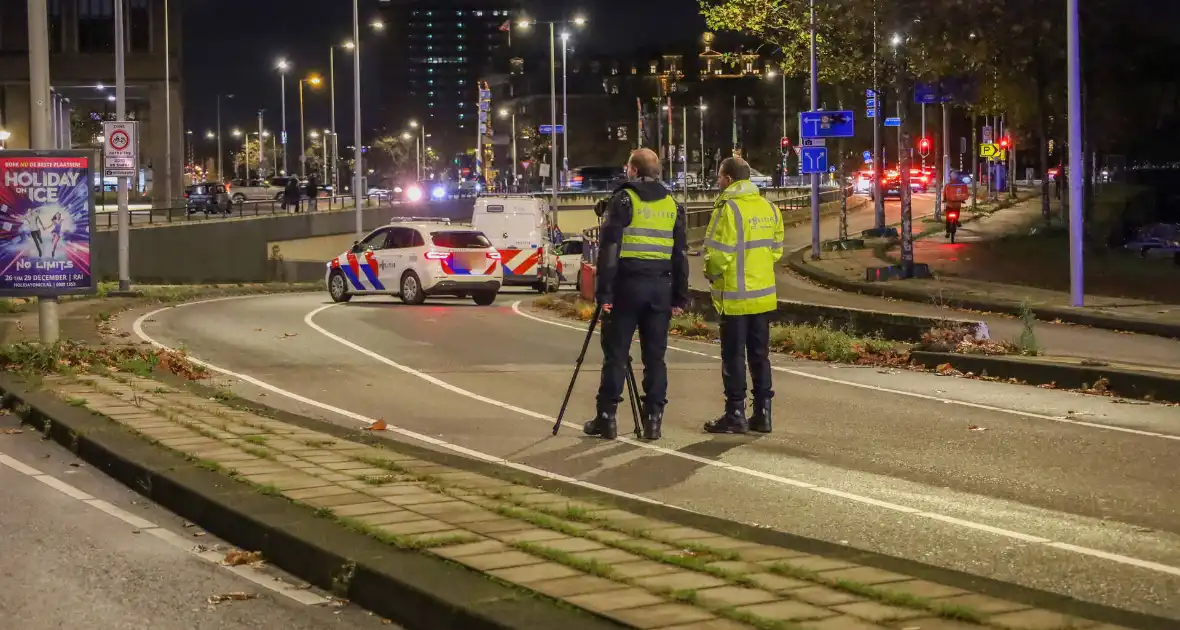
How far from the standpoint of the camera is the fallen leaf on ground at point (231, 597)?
21.4 ft

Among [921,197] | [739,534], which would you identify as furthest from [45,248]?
[921,197]

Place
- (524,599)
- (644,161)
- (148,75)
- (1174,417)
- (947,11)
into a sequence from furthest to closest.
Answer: (148,75) → (947,11) → (1174,417) → (644,161) → (524,599)

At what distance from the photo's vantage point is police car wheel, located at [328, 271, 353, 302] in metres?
30.9

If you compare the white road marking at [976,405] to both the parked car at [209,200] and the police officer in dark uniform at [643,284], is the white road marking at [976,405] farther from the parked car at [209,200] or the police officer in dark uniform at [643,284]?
the parked car at [209,200]

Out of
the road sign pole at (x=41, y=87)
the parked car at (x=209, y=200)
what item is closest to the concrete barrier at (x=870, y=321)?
the road sign pole at (x=41, y=87)

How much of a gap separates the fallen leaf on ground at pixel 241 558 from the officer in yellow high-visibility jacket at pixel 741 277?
15.5 feet

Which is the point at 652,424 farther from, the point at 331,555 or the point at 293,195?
the point at 293,195

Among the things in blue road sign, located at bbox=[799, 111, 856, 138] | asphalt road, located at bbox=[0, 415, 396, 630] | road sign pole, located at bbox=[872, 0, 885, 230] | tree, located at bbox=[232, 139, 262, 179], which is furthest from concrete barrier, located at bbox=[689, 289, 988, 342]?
tree, located at bbox=[232, 139, 262, 179]

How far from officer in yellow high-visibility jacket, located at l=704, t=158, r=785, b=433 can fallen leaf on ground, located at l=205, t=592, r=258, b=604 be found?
5311mm

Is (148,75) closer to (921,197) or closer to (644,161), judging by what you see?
(921,197)

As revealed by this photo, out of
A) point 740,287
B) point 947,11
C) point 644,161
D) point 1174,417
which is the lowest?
point 1174,417

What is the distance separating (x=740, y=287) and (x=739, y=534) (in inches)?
167

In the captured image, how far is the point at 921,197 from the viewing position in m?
89.4

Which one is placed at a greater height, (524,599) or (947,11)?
(947,11)
